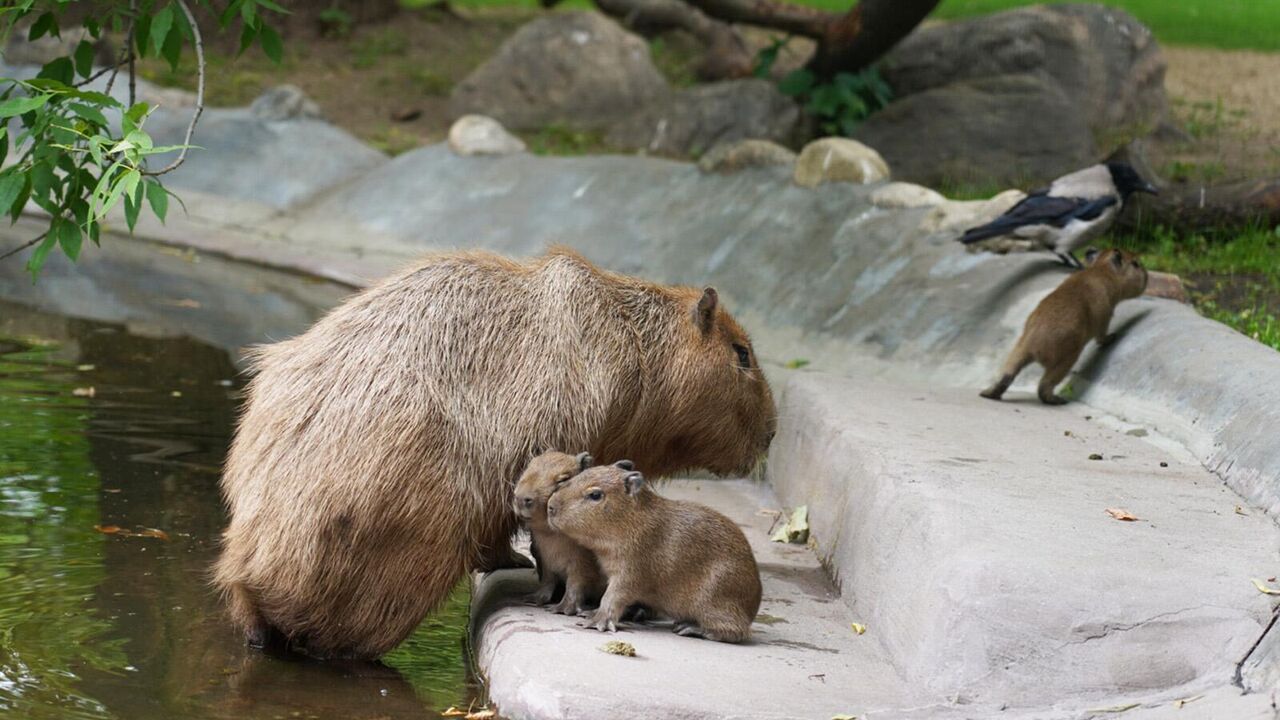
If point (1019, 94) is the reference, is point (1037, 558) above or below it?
above

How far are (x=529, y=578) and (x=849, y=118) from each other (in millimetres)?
9924

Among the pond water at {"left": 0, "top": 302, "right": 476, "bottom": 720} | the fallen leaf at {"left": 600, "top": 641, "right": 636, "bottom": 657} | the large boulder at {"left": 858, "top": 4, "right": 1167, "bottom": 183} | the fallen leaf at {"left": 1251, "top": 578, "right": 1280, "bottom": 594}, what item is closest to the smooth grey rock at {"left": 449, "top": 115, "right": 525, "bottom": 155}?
the large boulder at {"left": 858, "top": 4, "right": 1167, "bottom": 183}

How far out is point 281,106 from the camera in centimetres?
1548

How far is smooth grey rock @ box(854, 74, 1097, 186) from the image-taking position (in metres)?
13.2

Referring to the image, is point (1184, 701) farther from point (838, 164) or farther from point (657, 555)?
point (838, 164)

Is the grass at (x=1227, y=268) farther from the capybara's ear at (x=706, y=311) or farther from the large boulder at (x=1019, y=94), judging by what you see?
the capybara's ear at (x=706, y=311)

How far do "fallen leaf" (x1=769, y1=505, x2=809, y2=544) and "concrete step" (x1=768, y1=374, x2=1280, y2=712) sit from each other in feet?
0.30

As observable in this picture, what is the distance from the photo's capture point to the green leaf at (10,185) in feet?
15.4

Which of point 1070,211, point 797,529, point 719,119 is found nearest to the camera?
point 797,529

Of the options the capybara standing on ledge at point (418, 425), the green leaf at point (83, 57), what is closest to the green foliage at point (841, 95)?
the capybara standing on ledge at point (418, 425)

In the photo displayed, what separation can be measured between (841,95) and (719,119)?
4.51 feet

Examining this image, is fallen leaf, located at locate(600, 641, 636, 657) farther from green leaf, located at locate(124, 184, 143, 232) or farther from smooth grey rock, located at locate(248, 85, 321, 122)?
smooth grey rock, located at locate(248, 85, 321, 122)

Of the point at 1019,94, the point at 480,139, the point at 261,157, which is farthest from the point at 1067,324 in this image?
the point at 261,157

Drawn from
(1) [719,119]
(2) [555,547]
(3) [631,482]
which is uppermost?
(3) [631,482]
